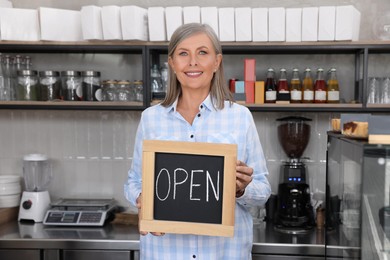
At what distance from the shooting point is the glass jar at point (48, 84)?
2.79 metres

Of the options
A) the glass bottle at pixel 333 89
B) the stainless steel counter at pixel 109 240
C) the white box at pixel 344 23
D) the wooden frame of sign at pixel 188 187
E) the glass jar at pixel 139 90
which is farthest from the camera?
the glass jar at pixel 139 90

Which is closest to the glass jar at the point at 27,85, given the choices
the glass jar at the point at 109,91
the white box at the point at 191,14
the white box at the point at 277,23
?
the glass jar at the point at 109,91

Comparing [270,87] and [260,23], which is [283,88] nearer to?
[270,87]

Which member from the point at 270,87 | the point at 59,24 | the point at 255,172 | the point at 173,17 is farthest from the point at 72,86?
the point at 255,172

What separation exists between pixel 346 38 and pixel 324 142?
706 millimetres

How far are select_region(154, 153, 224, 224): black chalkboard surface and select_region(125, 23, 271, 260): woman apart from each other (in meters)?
0.17

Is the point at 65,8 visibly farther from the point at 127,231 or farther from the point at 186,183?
the point at 186,183

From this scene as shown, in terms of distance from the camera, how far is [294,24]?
2562mm

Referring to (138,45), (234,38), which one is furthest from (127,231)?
(234,38)

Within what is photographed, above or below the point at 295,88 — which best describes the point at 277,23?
above

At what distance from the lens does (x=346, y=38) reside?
8.33 ft

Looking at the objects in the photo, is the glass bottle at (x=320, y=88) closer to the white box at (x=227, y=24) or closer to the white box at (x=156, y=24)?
the white box at (x=227, y=24)

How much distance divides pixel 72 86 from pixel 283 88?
4.22 feet

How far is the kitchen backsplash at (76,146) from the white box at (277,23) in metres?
1.04
